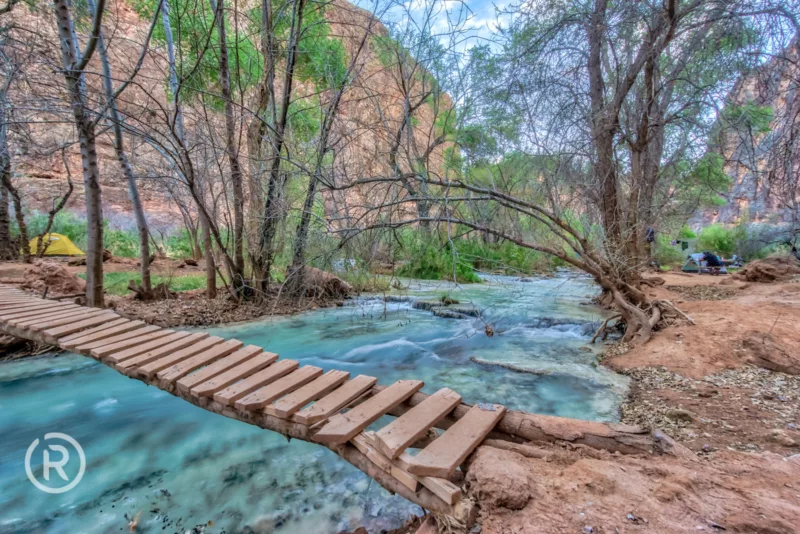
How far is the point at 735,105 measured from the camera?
4.38 metres

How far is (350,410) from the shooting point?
1788 millimetres

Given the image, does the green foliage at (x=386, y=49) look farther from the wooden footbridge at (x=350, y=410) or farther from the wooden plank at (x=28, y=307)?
the wooden plank at (x=28, y=307)

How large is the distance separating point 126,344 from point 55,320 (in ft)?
3.78

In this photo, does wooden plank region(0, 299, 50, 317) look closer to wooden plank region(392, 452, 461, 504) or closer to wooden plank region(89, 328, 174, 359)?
wooden plank region(89, 328, 174, 359)

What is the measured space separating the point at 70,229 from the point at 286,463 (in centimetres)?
1614


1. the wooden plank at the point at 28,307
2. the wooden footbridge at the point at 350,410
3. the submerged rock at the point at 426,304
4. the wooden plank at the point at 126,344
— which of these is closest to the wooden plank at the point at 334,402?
the wooden footbridge at the point at 350,410

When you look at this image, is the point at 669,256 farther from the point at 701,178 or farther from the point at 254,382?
the point at 254,382

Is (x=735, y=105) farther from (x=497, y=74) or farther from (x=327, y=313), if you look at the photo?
(x=327, y=313)

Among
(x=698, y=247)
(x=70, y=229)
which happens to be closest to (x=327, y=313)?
(x=70, y=229)

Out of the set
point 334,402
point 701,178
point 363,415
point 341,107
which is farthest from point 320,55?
point 701,178

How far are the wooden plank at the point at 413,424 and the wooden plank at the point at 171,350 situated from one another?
186 cm

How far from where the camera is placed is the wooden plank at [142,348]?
99.7 inches

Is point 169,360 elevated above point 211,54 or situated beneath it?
situated beneath

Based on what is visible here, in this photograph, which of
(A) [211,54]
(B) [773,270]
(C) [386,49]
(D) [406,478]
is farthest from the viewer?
(B) [773,270]
